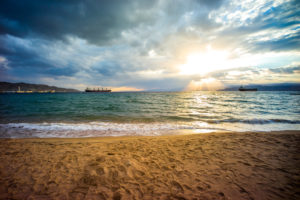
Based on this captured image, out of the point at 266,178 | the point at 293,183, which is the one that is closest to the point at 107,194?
the point at 266,178

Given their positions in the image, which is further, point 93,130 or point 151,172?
point 93,130

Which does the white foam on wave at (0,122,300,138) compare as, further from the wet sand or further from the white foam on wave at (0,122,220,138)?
the wet sand

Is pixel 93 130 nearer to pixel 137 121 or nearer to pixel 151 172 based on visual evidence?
pixel 137 121

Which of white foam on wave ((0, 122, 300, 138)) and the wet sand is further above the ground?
the wet sand

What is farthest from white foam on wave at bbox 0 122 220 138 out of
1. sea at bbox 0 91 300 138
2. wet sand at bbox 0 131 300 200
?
wet sand at bbox 0 131 300 200

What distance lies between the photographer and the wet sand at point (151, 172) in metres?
3.17

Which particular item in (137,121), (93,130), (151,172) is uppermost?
(151,172)

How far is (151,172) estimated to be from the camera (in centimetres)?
403

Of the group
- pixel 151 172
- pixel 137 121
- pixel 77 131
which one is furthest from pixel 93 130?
pixel 151 172

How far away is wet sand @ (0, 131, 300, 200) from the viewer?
317 centimetres

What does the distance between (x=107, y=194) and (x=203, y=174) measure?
121 inches

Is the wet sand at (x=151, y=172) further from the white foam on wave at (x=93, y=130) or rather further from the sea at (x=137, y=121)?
the sea at (x=137, y=121)

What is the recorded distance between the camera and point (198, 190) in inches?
129

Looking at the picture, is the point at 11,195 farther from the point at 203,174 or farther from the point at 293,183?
the point at 293,183
